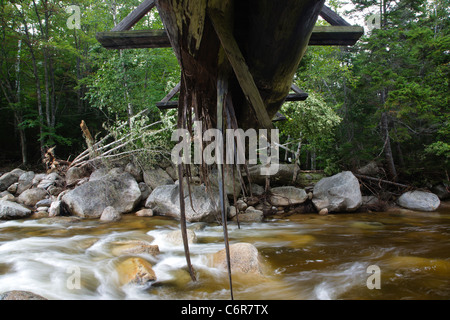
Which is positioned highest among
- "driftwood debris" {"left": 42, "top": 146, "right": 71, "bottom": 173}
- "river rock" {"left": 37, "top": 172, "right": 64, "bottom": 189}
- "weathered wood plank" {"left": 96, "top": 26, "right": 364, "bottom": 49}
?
"weathered wood plank" {"left": 96, "top": 26, "right": 364, "bottom": 49}

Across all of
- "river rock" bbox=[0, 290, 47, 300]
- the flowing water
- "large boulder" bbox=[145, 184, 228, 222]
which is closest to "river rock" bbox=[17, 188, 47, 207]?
the flowing water

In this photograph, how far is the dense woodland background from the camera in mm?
10773

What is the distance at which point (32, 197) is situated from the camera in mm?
9820

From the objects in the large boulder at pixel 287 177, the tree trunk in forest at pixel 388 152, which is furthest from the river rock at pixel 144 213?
the tree trunk in forest at pixel 388 152

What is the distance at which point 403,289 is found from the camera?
3.53 meters

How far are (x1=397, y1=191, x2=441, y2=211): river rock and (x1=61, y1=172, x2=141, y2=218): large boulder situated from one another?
10.3 meters

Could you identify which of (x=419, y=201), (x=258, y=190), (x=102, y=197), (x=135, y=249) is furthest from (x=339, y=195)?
(x=102, y=197)

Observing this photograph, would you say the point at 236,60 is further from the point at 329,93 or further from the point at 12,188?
the point at 329,93

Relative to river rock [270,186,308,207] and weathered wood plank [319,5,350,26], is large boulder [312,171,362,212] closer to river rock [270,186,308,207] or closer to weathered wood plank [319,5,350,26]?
river rock [270,186,308,207]

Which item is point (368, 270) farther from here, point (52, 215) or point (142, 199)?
point (52, 215)

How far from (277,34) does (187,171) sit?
28.8 inches

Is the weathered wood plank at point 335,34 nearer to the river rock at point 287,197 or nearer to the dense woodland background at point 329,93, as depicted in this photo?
the river rock at point 287,197

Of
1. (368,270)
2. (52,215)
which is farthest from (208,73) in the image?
(52,215)

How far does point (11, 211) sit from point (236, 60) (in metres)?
9.70
